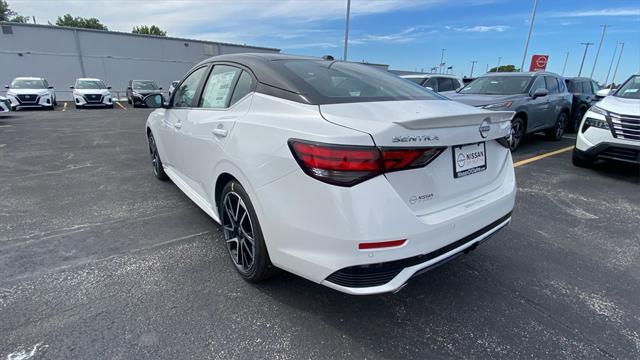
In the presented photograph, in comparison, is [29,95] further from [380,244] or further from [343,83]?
[380,244]

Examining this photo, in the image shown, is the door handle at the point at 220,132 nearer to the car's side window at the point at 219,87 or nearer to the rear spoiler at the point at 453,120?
the car's side window at the point at 219,87

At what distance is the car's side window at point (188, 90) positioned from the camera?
3369 mm

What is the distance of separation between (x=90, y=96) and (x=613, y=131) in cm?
2001

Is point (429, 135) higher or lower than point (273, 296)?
higher

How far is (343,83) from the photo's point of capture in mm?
2525

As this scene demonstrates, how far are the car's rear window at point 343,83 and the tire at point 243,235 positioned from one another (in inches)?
32.4

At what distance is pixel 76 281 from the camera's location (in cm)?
258

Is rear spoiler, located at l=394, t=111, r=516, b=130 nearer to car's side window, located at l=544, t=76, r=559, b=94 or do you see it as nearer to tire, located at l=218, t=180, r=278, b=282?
tire, located at l=218, t=180, r=278, b=282

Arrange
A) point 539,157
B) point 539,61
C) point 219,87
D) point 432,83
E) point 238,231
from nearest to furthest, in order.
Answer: point 238,231, point 219,87, point 539,157, point 432,83, point 539,61

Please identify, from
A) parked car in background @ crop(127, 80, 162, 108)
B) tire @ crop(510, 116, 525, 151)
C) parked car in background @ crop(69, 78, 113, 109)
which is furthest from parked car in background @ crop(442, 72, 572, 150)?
parked car in background @ crop(127, 80, 162, 108)

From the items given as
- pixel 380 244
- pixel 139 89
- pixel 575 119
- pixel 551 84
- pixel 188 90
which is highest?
pixel 551 84

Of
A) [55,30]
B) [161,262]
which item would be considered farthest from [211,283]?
[55,30]

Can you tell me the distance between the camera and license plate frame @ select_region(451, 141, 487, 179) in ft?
6.60

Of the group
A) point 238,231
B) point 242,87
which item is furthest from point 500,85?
point 238,231
